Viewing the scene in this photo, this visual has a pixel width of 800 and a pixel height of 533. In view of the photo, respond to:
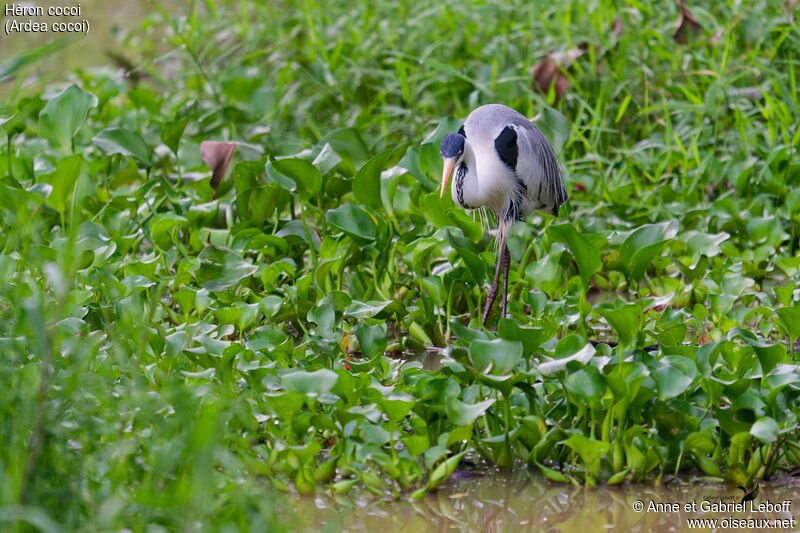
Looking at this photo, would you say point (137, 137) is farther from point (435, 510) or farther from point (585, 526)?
point (585, 526)

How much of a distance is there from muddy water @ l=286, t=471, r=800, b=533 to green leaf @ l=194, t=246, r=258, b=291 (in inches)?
43.2

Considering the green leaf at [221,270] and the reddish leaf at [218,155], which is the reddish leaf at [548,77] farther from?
the green leaf at [221,270]

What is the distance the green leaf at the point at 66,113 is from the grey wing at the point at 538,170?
66.7 inches

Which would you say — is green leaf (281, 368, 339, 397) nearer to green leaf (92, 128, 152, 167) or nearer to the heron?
the heron

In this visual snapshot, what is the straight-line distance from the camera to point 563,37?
5656 mm

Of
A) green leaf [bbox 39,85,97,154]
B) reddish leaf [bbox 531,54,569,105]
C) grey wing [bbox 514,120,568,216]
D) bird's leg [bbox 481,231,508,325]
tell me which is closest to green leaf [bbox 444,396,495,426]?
bird's leg [bbox 481,231,508,325]

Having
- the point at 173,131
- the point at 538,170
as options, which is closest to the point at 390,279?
the point at 538,170

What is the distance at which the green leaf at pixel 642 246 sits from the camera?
3074 millimetres

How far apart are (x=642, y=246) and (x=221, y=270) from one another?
1.41 meters

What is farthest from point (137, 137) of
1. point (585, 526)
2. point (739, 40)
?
point (739, 40)

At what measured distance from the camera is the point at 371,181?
11.6ft

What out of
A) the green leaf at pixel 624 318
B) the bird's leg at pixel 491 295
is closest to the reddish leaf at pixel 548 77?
the bird's leg at pixel 491 295

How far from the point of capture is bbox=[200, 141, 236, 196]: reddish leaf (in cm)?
405

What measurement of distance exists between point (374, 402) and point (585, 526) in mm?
619
